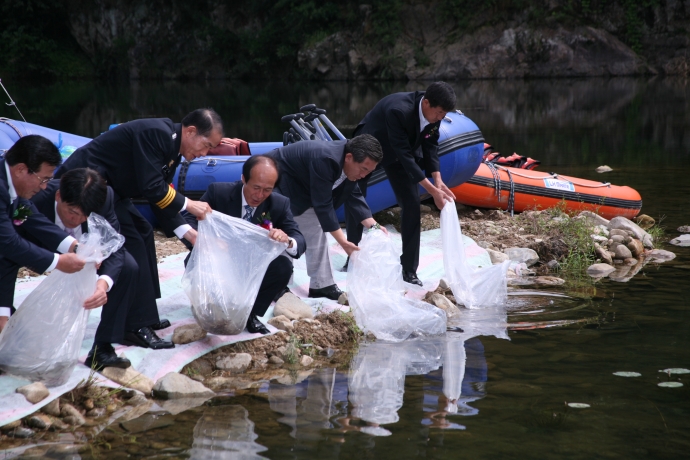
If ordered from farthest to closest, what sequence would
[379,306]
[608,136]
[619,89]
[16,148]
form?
[619,89], [608,136], [379,306], [16,148]

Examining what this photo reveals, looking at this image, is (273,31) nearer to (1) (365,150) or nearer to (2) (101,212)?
(1) (365,150)

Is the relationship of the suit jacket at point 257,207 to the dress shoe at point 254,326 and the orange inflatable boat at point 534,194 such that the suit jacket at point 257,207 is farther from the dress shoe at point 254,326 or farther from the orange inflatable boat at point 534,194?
the orange inflatable boat at point 534,194

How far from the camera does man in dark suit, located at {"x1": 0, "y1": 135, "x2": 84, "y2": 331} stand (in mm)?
3076

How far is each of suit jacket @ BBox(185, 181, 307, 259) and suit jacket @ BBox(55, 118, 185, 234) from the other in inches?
13.3

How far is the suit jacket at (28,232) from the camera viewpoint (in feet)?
10.1

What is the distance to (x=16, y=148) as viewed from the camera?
3082 millimetres

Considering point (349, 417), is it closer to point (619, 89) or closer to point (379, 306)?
point (379, 306)

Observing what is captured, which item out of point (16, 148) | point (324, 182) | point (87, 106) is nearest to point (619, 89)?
point (87, 106)

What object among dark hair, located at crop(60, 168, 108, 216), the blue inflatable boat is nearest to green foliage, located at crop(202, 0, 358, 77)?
the blue inflatable boat

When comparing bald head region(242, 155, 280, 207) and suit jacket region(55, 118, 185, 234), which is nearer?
suit jacket region(55, 118, 185, 234)

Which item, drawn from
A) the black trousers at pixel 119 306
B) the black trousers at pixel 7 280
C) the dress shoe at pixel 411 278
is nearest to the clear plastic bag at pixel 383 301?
the dress shoe at pixel 411 278

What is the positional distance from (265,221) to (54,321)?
1.16 meters

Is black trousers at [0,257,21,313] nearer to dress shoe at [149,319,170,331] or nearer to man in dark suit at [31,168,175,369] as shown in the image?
man in dark suit at [31,168,175,369]

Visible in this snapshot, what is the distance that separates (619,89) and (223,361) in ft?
65.7
